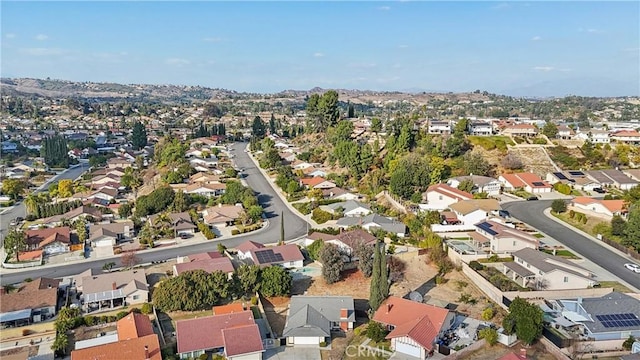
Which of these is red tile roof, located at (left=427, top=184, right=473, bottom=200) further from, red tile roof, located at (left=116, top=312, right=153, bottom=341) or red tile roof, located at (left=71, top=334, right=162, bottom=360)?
red tile roof, located at (left=71, top=334, right=162, bottom=360)

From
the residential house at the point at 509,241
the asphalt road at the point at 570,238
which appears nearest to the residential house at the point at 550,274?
the asphalt road at the point at 570,238

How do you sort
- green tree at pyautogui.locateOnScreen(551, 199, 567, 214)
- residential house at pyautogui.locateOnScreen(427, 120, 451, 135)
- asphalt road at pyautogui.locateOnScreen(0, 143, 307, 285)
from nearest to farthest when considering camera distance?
asphalt road at pyautogui.locateOnScreen(0, 143, 307, 285) → green tree at pyautogui.locateOnScreen(551, 199, 567, 214) → residential house at pyautogui.locateOnScreen(427, 120, 451, 135)

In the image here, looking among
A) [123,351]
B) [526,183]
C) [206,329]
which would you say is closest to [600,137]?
[526,183]

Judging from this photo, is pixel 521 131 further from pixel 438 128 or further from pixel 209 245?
pixel 209 245

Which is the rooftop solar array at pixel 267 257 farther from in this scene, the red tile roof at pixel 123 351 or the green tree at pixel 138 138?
the green tree at pixel 138 138

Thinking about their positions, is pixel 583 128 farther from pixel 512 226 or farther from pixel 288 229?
pixel 288 229

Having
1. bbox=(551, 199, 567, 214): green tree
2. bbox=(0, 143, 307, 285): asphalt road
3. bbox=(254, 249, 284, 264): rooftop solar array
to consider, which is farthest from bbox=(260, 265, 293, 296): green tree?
bbox=(551, 199, 567, 214): green tree

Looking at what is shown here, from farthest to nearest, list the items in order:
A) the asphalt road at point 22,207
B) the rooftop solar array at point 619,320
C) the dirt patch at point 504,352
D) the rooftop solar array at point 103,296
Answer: the asphalt road at point 22,207, the rooftop solar array at point 103,296, the rooftop solar array at point 619,320, the dirt patch at point 504,352
